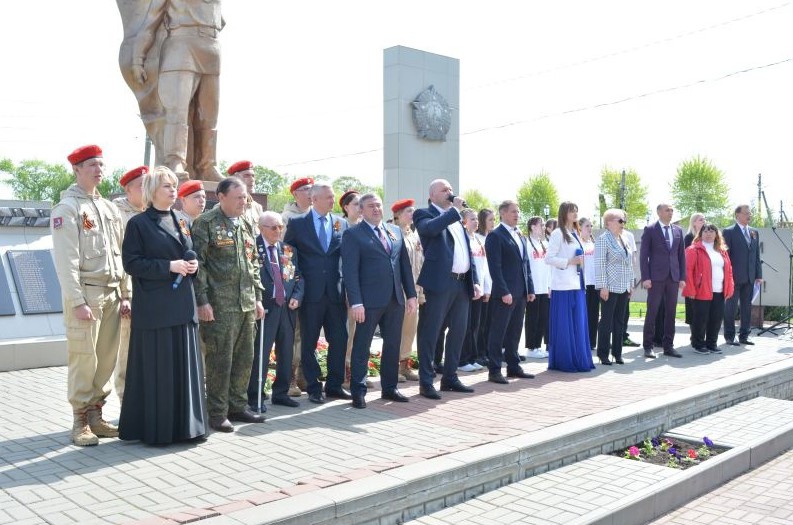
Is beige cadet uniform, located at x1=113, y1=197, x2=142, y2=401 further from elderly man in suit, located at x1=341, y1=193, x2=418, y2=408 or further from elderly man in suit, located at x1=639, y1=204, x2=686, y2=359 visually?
elderly man in suit, located at x1=639, y1=204, x2=686, y2=359

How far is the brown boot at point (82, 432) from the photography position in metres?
5.00

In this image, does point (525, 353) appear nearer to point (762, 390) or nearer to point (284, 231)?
point (762, 390)

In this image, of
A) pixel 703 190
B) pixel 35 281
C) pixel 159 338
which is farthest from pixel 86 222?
pixel 703 190

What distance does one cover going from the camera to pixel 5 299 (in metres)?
8.35

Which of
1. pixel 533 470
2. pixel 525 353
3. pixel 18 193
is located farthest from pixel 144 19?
pixel 18 193

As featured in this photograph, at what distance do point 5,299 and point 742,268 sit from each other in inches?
396

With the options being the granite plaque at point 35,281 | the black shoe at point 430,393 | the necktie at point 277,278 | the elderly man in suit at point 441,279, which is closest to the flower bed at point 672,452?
the black shoe at point 430,393

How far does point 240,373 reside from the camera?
5699 mm

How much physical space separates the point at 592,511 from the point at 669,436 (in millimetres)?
2293

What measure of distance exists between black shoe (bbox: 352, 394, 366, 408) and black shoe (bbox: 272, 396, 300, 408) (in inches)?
19.4

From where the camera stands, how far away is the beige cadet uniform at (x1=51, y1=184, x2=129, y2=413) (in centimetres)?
504

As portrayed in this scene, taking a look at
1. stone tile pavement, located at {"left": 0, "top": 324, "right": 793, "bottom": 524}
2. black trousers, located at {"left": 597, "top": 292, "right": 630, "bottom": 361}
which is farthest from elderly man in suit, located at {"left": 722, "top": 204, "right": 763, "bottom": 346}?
stone tile pavement, located at {"left": 0, "top": 324, "right": 793, "bottom": 524}

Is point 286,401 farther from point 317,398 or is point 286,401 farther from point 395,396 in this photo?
point 395,396

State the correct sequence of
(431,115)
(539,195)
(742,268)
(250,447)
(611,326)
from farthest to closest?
(539,195) → (431,115) → (742,268) → (611,326) → (250,447)
